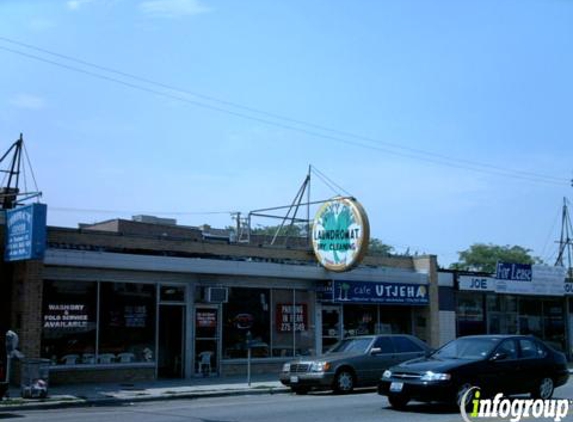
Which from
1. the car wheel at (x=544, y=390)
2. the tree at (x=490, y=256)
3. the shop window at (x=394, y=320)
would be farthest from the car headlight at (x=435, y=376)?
the tree at (x=490, y=256)

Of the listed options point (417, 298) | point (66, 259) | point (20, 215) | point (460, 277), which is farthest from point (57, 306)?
point (460, 277)

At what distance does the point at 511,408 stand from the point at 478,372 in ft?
2.79

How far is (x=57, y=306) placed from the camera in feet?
69.6

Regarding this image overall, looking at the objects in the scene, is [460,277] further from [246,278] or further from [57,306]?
[57,306]

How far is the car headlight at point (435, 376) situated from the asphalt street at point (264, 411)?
0.61m

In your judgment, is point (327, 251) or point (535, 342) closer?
point (535, 342)

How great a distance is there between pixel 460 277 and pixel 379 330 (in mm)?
4429

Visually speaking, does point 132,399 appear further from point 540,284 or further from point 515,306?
point 540,284

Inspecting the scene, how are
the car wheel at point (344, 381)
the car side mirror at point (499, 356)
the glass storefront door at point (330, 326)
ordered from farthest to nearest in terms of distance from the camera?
the glass storefront door at point (330, 326) → the car wheel at point (344, 381) → the car side mirror at point (499, 356)

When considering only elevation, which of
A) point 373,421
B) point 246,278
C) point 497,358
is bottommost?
point 373,421

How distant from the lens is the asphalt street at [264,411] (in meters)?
13.8

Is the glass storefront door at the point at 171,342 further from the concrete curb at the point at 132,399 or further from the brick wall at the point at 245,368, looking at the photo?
the concrete curb at the point at 132,399

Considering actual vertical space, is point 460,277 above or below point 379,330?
above

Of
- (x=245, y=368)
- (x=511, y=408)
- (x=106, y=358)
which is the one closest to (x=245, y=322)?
(x=245, y=368)
